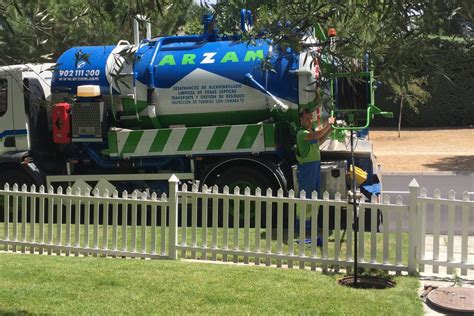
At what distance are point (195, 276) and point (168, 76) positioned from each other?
4.26 m

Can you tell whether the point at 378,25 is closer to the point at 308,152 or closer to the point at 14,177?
the point at 308,152

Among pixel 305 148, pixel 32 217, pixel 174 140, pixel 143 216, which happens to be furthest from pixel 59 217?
pixel 305 148

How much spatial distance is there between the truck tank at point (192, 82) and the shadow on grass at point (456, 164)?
29.1 ft

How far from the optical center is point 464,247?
6.70m

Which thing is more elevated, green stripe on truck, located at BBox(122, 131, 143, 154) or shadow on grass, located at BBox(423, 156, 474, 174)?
green stripe on truck, located at BBox(122, 131, 143, 154)

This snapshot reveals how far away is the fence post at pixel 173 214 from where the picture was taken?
7.45 meters

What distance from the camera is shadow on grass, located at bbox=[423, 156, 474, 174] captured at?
17.2m

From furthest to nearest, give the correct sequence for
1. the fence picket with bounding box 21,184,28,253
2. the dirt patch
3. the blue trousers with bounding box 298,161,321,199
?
the dirt patch < the blue trousers with bounding box 298,161,321,199 < the fence picket with bounding box 21,184,28,253

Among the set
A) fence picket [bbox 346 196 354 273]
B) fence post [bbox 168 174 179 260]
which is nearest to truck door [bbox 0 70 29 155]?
fence post [bbox 168 174 179 260]

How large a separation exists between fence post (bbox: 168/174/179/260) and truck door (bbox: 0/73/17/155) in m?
4.21

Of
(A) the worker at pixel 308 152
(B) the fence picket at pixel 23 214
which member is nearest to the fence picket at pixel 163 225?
(B) the fence picket at pixel 23 214

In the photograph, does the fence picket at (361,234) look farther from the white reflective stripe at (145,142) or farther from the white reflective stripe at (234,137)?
the white reflective stripe at (145,142)

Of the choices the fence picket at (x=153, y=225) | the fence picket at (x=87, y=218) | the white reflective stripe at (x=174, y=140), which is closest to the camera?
the fence picket at (x=153, y=225)

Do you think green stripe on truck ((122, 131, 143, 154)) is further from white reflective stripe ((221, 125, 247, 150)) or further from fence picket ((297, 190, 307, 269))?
fence picket ((297, 190, 307, 269))
